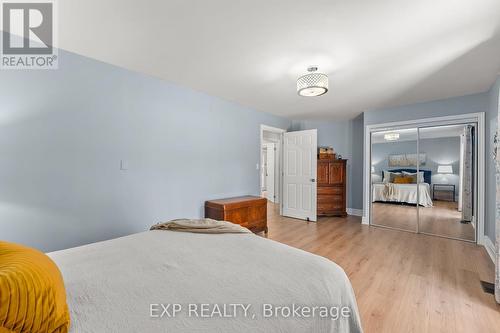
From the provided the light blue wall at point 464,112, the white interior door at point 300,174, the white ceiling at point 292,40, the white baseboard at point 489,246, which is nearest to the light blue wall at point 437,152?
the light blue wall at point 464,112

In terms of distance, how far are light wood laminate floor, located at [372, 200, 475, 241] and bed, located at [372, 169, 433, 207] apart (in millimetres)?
93

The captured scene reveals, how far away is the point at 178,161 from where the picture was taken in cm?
314

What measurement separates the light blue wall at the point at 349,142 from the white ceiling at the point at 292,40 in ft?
7.04

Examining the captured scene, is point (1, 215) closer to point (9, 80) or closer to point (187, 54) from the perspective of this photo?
point (9, 80)

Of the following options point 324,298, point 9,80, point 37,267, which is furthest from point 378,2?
point 9,80

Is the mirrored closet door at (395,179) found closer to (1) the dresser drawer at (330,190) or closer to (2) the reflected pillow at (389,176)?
(2) the reflected pillow at (389,176)

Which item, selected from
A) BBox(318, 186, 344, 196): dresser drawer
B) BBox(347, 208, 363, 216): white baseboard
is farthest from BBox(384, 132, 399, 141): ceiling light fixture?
BBox(347, 208, 363, 216): white baseboard

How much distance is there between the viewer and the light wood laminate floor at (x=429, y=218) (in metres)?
3.55

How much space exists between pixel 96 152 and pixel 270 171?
5.65m

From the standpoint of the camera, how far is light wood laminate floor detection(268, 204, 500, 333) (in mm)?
1713

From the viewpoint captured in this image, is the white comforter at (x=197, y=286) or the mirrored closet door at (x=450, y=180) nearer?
the white comforter at (x=197, y=286)

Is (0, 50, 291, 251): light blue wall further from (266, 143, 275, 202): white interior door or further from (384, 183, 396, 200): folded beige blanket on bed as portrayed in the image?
(266, 143, 275, 202): white interior door

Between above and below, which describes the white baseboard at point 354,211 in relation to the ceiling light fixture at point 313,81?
below

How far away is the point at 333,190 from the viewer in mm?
5047
